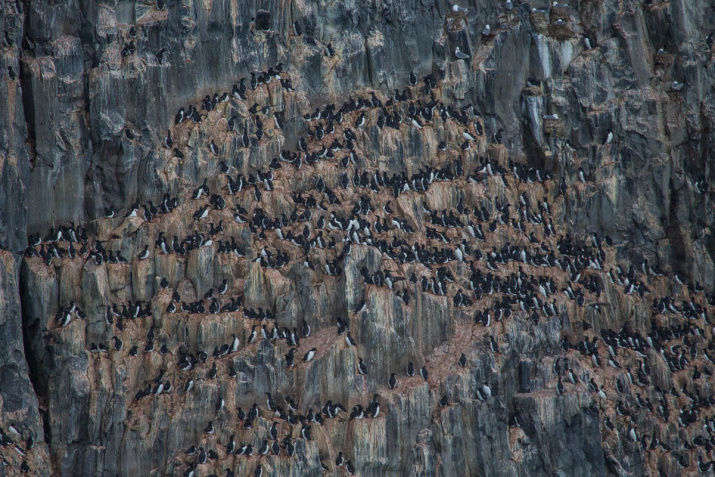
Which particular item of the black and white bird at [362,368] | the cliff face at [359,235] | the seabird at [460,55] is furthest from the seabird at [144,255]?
the seabird at [460,55]

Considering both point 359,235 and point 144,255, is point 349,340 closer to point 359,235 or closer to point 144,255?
point 359,235

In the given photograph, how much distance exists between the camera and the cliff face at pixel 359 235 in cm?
3419

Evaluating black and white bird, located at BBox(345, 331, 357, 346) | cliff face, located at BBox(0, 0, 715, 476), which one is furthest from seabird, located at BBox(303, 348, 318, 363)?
black and white bird, located at BBox(345, 331, 357, 346)

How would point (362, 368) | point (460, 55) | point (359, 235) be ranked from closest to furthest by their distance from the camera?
point (362, 368) → point (359, 235) → point (460, 55)

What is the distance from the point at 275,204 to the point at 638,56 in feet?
51.1

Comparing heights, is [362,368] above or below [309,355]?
below

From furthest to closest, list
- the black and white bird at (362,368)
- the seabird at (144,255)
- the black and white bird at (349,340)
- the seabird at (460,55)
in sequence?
the seabird at (460,55), the seabird at (144,255), the black and white bird at (349,340), the black and white bird at (362,368)

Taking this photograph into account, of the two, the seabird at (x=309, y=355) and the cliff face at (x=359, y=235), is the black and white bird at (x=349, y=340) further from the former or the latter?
the seabird at (x=309, y=355)

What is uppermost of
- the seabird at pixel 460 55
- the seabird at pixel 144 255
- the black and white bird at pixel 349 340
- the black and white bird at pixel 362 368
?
the seabird at pixel 460 55

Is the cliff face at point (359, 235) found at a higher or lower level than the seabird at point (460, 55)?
lower

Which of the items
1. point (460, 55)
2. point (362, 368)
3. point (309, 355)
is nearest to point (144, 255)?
point (309, 355)

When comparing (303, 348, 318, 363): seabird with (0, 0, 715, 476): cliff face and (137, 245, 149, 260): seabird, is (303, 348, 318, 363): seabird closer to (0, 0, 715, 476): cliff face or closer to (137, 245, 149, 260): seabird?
(0, 0, 715, 476): cliff face

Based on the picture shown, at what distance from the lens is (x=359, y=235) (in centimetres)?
3647

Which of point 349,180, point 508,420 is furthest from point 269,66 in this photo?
point 508,420
